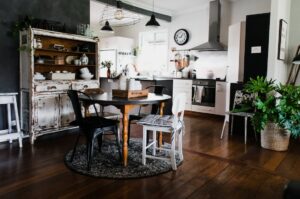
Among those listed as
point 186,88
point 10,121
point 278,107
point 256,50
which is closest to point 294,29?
point 256,50

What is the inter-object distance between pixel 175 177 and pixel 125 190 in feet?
1.91

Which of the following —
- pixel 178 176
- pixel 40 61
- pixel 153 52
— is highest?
pixel 153 52

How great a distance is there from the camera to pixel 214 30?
6.53 m

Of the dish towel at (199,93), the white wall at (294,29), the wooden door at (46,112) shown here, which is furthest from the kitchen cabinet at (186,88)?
the wooden door at (46,112)

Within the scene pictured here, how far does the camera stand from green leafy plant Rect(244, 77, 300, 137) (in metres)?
3.59

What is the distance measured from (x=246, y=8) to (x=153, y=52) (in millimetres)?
3186

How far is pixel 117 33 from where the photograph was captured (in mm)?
9336

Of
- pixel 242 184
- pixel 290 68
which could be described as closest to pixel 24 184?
pixel 242 184

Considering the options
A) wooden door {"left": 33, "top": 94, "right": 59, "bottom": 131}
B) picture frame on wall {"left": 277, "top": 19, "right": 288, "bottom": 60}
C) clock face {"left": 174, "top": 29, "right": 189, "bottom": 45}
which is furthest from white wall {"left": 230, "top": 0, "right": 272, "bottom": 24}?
wooden door {"left": 33, "top": 94, "right": 59, "bottom": 131}

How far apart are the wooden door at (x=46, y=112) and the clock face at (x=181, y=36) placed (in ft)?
14.4

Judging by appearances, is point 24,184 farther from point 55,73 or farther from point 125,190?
point 55,73

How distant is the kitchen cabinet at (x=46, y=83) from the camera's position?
379 centimetres

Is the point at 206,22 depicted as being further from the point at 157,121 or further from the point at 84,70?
the point at 157,121

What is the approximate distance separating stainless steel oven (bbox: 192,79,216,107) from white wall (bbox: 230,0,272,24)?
1.70 meters
